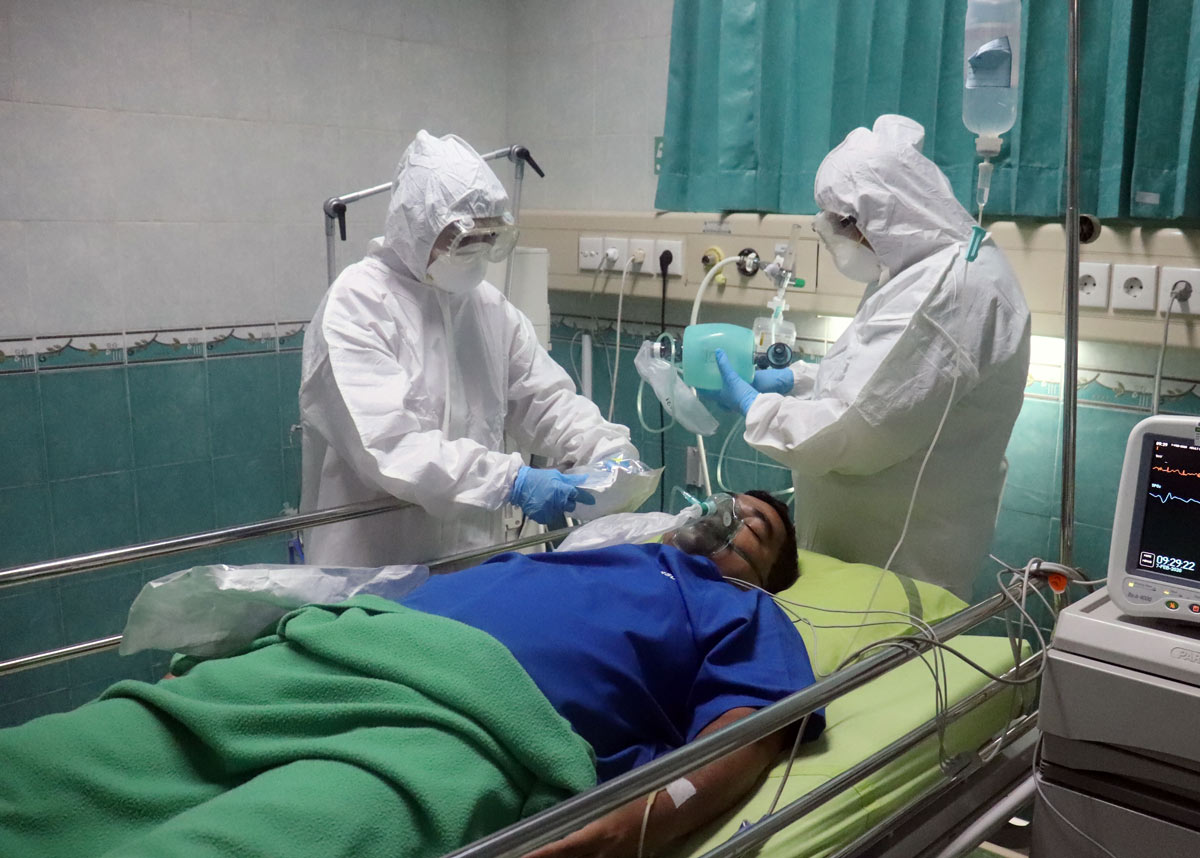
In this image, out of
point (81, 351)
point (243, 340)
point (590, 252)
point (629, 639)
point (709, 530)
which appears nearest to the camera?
point (629, 639)

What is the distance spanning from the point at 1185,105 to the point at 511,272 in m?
1.71

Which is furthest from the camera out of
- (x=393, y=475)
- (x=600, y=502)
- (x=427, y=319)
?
(x=427, y=319)

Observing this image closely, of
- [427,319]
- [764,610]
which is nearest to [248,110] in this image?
[427,319]

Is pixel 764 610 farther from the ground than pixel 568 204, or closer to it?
closer to it

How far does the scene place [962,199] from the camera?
275 centimetres

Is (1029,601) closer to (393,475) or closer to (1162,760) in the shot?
(1162,760)

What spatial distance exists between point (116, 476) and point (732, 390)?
181 centimetres

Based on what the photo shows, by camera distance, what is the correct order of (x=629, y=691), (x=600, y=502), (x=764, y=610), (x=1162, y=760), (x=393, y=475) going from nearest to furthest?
1. (x=1162, y=760)
2. (x=629, y=691)
3. (x=764, y=610)
4. (x=393, y=475)
5. (x=600, y=502)

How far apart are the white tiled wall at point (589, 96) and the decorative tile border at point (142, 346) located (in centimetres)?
112

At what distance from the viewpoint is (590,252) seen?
11.9 ft

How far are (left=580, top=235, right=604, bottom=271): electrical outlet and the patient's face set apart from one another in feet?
5.10

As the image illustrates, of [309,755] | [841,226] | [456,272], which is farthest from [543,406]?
[309,755]

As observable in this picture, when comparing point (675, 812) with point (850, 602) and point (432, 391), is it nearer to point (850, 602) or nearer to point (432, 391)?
point (850, 602)

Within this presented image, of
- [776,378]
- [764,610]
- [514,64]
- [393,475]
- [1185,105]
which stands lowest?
[764,610]
